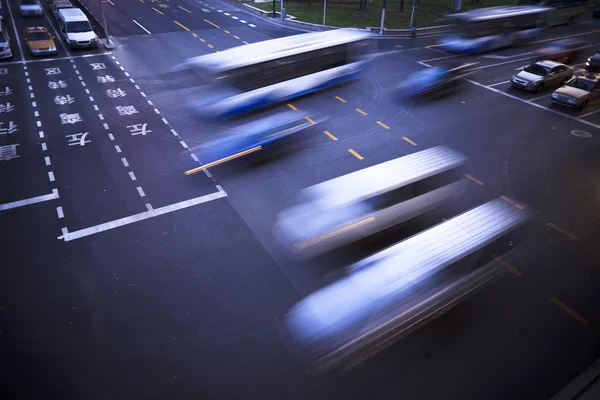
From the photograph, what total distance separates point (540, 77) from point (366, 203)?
690 inches

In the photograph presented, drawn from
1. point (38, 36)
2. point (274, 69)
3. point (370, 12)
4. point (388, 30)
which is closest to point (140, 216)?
point (274, 69)

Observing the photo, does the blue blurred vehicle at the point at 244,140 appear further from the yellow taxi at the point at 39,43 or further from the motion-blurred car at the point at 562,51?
the motion-blurred car at the point at 562,51

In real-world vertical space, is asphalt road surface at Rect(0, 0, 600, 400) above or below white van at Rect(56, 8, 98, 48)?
below

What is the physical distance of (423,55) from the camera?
27.6m

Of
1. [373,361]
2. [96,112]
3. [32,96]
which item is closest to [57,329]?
[373,361]

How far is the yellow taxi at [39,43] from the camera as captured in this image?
24531 millimetres

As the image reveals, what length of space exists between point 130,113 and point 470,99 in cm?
1740

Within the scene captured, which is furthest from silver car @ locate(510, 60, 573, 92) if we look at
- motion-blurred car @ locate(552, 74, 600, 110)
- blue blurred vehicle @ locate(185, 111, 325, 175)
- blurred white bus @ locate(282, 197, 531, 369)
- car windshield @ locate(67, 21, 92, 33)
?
car windshield @ locate(67, 21, 92, 33)

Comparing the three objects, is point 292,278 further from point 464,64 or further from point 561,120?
point 464,64

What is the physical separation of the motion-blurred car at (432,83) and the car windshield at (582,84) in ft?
18.0

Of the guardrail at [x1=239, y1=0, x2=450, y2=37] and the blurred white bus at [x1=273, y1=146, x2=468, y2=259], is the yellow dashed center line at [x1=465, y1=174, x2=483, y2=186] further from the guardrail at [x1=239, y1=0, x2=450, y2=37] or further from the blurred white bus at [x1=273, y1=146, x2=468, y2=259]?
the guardrail at [x1=239, y1=0, x2=450, y2=37]

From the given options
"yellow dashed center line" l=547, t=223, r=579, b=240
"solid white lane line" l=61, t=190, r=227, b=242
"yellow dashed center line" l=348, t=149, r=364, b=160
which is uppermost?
"yellow dashed center line" l=348, t=149, r=364, b=160

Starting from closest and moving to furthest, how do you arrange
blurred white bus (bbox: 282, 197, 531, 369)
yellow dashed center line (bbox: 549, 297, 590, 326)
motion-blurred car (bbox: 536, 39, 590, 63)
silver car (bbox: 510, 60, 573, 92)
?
blurred white bus (bbox: 282, 197, 531, 369) → yellow dashed center line (bbox: 549, 297, 590, 326) → silver car (bbox: 510, 60, 573, 92) → motion-blurred car (bbox: 536, 39, 590, 63)

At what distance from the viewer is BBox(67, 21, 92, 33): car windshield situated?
26.5 meters
